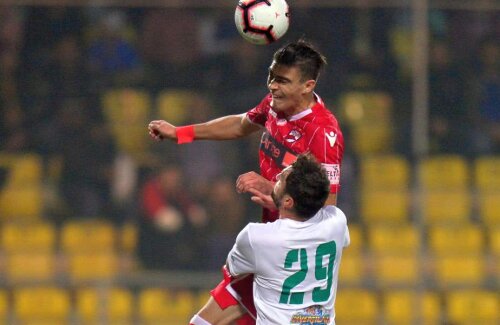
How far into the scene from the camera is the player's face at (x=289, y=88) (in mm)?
6148

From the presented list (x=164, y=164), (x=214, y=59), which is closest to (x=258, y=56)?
(x=214, y=59)

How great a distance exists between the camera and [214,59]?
11758 millimetres

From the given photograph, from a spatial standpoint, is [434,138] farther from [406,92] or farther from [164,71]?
[164,71]

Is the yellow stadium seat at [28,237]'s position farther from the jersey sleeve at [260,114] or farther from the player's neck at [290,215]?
the player's neck at [290,215]

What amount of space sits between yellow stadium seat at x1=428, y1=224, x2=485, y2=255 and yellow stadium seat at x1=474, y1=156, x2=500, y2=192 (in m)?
0.41

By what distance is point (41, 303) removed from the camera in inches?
450

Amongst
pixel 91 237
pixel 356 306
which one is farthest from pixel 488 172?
pixel 91 237

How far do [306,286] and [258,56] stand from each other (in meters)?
6.10

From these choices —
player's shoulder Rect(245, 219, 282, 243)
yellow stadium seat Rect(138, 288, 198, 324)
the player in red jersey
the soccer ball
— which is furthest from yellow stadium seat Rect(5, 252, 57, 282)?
player's shoulder Rect(245, 219, 282, 243)

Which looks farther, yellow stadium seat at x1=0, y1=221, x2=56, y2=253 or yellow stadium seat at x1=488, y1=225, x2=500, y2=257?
yellow stadium seat at x1=488, y1=225, x2=500, y2=257

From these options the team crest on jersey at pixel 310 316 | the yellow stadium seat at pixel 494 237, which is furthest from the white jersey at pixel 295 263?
the yellow stadium seat at pixel 494 237

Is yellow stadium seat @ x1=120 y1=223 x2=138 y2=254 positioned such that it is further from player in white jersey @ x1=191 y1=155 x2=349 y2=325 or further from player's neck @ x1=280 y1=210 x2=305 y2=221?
player's neck @ x1=280 y1=210 x2=305 y2=221

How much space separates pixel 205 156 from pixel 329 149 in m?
5.48

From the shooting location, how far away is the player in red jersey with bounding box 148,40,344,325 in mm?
6109
